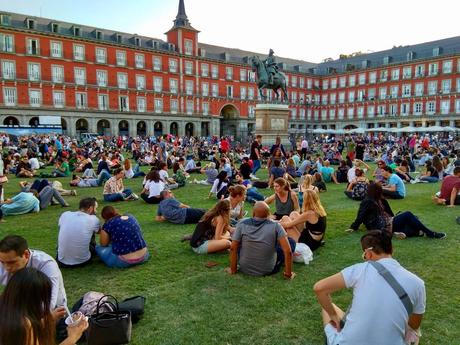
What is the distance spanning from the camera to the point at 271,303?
435 cm

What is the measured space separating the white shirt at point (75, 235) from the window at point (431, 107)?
60.3 meters

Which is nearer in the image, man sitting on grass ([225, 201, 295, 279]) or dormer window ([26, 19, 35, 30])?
man sitting on grass ([225, 201, 295, 279])

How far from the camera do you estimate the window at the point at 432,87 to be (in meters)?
53.9

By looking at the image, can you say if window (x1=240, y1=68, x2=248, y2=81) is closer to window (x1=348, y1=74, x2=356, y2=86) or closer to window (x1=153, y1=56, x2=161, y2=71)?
window (x1=153, y1=56, x2=161, y2=71)

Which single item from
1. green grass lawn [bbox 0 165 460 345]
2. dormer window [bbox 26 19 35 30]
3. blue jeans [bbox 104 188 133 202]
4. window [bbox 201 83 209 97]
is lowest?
green grass lawn [bbox 0 165 460 345]

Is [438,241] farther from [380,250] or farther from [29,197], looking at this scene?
[29,197]

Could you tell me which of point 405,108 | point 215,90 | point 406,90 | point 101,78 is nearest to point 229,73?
point 215,90

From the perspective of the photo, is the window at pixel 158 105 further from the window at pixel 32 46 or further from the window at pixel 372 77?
the window at pixel 372 77

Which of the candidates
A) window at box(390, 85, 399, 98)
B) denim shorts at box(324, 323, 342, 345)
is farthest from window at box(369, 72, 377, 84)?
denim shorts at box(324, 323, 342, 345)

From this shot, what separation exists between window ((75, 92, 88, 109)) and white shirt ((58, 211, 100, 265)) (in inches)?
1726

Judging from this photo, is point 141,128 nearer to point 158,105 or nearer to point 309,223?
point 158,105

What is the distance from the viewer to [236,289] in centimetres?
471

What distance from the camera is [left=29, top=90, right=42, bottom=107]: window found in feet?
137

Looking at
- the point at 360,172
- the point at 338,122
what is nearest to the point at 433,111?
the point at 338,122
